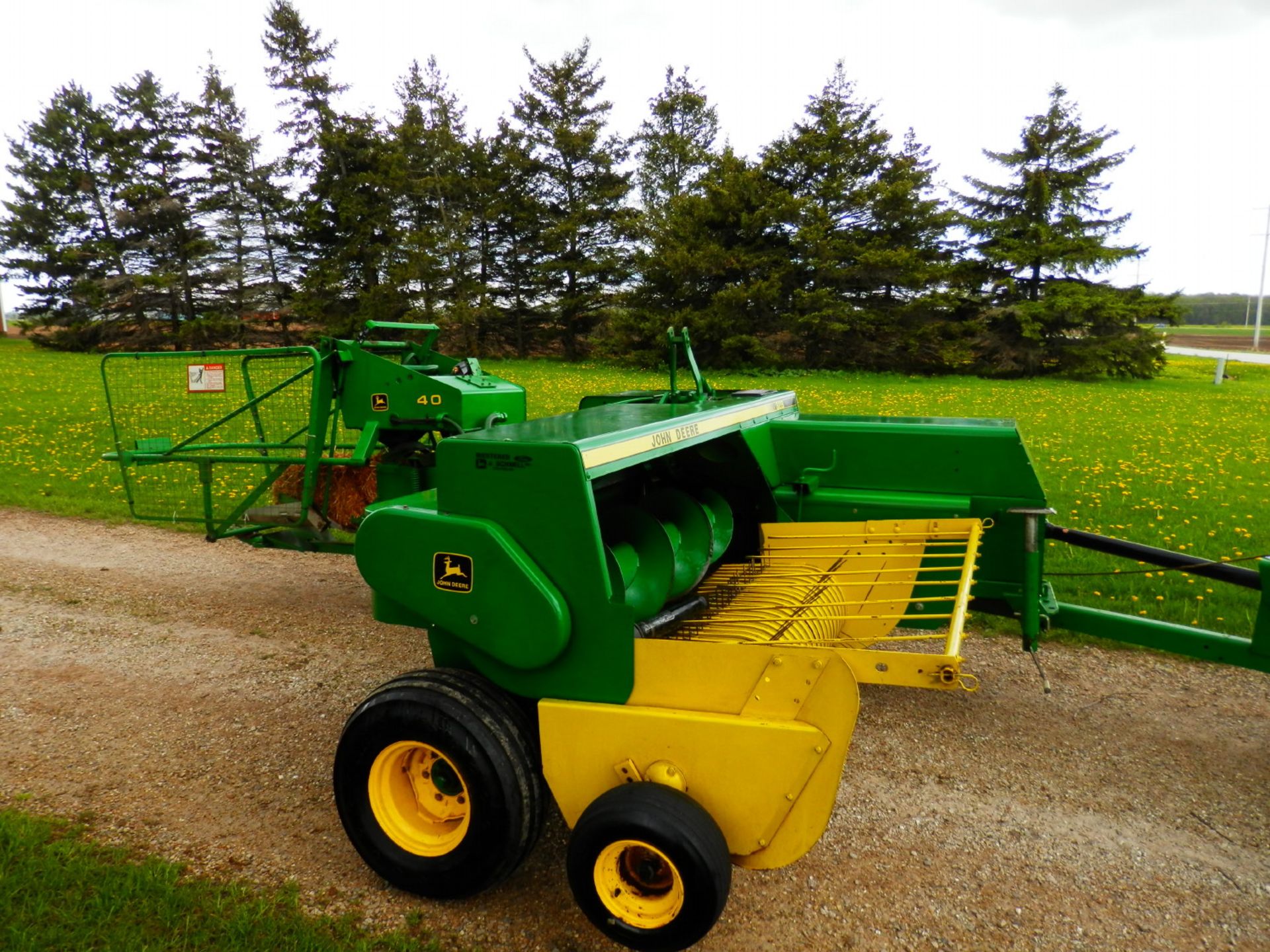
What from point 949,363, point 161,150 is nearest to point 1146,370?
point 949,363

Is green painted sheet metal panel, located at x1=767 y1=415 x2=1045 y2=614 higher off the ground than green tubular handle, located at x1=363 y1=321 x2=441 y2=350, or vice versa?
green tubular handle, located at x1=363 y1=321 x2=441 y2=350

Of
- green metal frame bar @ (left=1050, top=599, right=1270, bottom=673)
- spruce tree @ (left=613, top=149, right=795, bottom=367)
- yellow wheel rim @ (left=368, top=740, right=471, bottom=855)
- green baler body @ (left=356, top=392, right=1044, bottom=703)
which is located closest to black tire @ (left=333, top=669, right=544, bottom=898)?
yellow wheel rim @ (left=368, top=740, right=471, bottom=855)

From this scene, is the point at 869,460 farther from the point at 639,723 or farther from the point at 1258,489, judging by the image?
the point at 1258,489

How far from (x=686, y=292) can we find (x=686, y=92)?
40.9 ft

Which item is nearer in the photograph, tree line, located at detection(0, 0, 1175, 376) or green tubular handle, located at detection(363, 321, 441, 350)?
green tubular handle, located at detection(363, 321, 441, 350)

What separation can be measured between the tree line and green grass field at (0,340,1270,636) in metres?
2.18

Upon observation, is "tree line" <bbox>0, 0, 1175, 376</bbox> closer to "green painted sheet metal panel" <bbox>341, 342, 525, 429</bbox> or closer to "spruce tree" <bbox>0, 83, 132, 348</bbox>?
"spruce tree" <bbox>0, 83, 132, 348</bbox>

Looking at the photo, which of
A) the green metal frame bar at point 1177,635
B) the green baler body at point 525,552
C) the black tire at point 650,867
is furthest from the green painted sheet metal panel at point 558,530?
the green metal frame bar at point 1177,635

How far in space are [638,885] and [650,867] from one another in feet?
0.27

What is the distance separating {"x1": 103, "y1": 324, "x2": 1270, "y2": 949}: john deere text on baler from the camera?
2242 millimetres

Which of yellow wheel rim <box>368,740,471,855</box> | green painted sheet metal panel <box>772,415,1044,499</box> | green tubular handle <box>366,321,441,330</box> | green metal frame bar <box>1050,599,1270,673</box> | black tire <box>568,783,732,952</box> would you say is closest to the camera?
black tire <box>568,783,732,952</box>

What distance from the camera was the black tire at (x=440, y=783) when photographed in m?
2.48

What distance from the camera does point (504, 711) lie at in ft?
8.41

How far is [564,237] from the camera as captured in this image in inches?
1145
